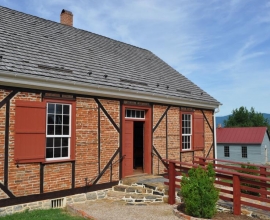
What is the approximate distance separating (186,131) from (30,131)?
→ 295 inches

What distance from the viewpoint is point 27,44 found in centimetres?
929

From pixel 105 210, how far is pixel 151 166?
12.9ft

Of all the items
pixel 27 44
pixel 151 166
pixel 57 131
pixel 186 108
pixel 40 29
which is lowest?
pixel 151 166

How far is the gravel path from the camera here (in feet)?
22.9

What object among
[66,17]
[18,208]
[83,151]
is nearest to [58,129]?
[83,151]

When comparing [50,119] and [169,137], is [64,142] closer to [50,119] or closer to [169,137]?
[50,119]

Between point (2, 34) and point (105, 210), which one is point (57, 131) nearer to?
point (105, 210)

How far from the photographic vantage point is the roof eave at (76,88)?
24.3 feet

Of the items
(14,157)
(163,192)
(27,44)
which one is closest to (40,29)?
(27,44)

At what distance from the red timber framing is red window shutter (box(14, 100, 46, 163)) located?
3.25 meters

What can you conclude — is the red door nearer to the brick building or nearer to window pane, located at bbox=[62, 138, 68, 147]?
the brick building

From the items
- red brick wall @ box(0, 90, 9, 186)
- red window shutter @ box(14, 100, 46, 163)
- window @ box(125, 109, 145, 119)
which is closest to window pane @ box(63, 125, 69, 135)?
red window shutter @ box(14, 100, 46, 163)

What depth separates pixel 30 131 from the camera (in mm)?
7648

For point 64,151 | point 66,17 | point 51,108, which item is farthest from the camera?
point 66,17
